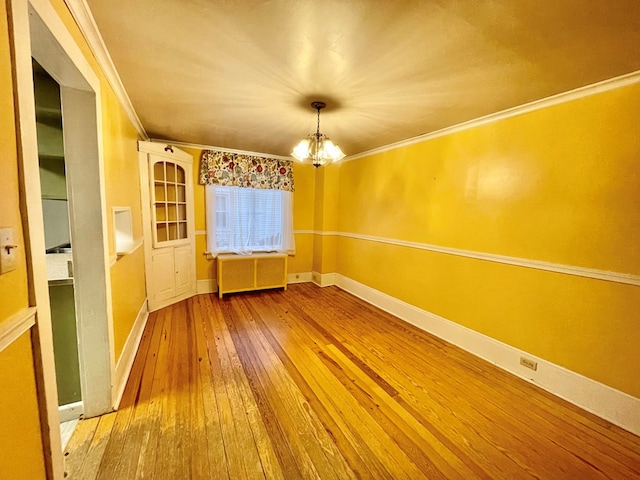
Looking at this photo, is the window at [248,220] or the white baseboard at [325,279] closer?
the window at [248,220]

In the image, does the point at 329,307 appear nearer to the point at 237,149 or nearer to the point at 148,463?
the point at 148,463

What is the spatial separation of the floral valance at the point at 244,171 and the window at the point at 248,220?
10 centimetres

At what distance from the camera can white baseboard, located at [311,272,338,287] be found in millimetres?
4512

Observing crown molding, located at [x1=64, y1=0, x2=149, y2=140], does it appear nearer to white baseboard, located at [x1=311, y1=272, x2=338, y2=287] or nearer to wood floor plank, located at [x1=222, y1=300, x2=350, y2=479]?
wood floor plank, located at [x1=222, y1=300, x2=350, y2=479]

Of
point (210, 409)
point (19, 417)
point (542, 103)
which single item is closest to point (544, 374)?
point (542, 103)

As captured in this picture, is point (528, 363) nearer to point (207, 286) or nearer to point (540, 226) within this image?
point (540, 226)

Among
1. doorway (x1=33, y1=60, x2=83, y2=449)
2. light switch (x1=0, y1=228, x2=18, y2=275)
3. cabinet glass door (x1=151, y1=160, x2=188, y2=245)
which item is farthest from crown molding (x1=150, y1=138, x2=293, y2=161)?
light switch (x1=0, y1=228, x2=18, y2=275)

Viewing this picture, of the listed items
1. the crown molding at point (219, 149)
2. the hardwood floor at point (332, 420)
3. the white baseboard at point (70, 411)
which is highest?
the crown molding at point (219, 149)

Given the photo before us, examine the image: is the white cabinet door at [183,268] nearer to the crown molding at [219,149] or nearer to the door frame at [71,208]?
the crown molding at [219,149]

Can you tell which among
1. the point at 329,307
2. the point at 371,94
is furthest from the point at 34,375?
the point at 329,307

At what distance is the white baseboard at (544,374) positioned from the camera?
1.67 meters

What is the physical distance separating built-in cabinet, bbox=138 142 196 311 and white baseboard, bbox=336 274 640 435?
297 centimetres

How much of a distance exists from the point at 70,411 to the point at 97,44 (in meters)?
2.19

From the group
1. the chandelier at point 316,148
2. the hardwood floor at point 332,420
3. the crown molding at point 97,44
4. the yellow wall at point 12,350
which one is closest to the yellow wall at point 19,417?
the yellow wall at point 12,350
